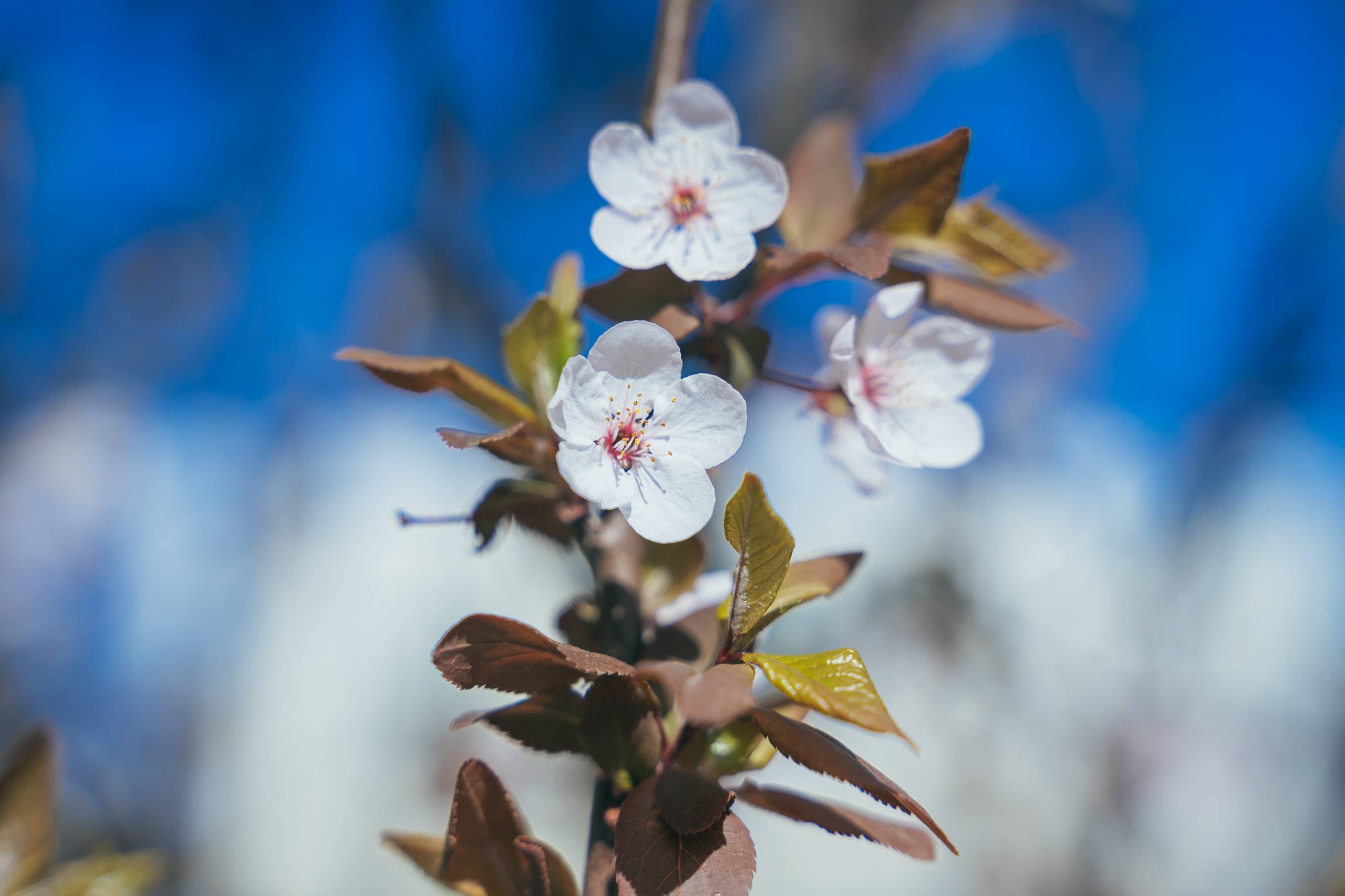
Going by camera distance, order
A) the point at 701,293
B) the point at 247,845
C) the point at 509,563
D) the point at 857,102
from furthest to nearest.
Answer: the point at 509,563
the point at 247,845
the point at 857,102
the point at 701,293

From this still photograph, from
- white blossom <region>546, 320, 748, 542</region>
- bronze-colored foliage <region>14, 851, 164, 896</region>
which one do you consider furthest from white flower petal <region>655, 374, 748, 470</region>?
bronze-colored foliage <region>14, 851, 164, 896</region>

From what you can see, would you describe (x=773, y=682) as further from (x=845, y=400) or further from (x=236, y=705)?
(x=236, y=705)

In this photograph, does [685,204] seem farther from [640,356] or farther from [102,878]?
[102,878]

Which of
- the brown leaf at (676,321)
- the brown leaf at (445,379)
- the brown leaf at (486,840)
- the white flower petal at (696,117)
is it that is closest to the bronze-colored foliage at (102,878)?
the brown leaf at (486,840)

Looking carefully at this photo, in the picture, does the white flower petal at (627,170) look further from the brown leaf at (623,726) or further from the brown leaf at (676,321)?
the brown leaf at (623,726)

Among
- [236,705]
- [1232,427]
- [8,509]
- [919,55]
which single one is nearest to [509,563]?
[236,705]
